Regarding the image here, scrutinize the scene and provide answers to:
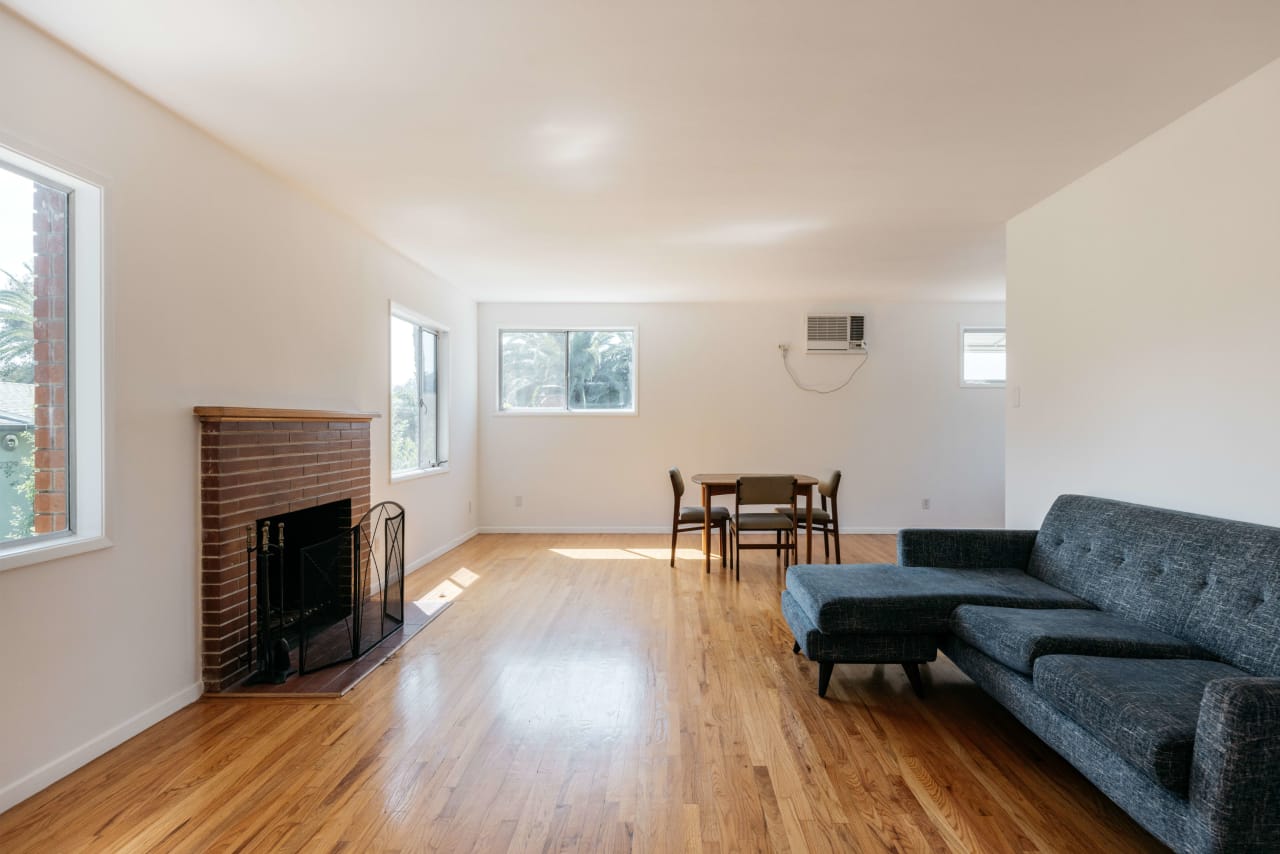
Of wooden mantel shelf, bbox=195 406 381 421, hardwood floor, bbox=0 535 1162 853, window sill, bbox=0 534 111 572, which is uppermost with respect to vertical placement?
wooden mantel shelf, bbox=195 406 381 421

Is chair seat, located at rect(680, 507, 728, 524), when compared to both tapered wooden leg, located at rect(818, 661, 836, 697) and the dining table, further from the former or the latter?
tapered wooden leg, located at rect(818, 661, 836, 697)

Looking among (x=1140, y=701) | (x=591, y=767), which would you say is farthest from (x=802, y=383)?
(x=1140, y=701)

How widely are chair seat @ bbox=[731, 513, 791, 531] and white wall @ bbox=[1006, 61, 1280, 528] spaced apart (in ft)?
5.69

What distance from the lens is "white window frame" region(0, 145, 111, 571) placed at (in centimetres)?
241

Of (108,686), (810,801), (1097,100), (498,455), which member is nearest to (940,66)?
(1097,100)

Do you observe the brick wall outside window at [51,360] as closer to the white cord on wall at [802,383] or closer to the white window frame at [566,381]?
the white window frame at [566,381]

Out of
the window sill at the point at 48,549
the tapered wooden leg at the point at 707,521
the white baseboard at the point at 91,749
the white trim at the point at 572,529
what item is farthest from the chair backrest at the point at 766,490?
the window sill at the point at 48,549

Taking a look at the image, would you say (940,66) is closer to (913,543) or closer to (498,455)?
(913,543)

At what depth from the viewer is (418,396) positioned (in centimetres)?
591

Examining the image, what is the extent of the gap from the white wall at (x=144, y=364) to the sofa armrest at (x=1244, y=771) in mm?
3227

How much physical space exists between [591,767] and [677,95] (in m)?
2.45

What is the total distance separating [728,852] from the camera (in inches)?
74.2

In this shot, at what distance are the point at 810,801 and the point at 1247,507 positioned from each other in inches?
76.3

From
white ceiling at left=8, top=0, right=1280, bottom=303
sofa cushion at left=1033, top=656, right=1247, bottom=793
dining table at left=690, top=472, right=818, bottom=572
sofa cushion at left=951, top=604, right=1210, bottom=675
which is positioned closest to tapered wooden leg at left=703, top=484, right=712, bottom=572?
dining table at left=690, top=472, right=818, bottom=572
